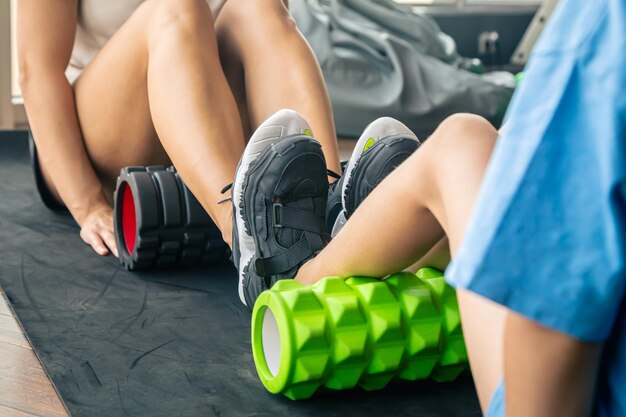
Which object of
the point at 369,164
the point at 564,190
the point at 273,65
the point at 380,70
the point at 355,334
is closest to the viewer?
the point at 564,190

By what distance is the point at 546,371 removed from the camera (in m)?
→ 0.63

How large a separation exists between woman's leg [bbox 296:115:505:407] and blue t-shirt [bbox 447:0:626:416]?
21cm

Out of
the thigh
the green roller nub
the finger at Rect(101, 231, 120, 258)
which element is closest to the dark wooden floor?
the green roller nub

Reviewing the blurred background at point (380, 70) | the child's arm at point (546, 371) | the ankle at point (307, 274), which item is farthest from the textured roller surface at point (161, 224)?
the blurred background at point (380, 70)

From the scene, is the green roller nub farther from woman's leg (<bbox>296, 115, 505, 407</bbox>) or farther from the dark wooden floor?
the dark wooden floor

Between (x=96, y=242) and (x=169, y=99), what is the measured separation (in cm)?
43

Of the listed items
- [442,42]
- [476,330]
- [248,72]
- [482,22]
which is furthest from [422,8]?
[476,330]

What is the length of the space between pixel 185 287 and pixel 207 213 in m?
0.15

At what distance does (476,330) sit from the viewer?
814mm

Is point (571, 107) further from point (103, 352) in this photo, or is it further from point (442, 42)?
point (442, 42)

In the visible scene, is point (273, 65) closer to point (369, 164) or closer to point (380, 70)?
point (369, 164)

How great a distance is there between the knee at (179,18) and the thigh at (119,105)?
1.2 inches

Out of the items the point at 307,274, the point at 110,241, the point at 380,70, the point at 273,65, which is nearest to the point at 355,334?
the point at 307,274

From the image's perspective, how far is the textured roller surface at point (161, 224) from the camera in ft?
5.48
